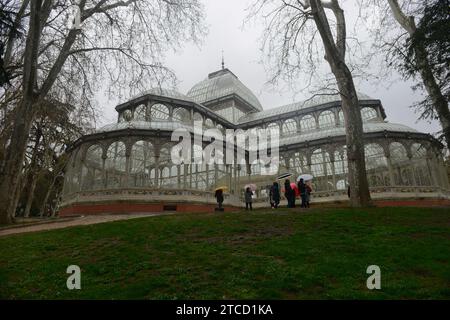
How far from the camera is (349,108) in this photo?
1373 cm

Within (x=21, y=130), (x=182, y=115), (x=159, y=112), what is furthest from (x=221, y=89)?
(x=21, y=130)

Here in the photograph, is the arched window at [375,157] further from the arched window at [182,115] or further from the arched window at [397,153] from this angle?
the arched window at [182,115]

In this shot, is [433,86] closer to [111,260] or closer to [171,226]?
[171,226]

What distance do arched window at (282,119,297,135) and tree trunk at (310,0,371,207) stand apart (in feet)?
68.2

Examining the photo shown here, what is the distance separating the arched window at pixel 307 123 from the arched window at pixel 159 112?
13.7m

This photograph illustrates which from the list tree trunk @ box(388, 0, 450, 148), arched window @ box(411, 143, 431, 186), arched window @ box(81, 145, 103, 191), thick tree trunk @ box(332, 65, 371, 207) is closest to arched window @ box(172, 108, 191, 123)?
arched window @ box(81, 145, 103, 191)

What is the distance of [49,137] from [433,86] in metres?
25.0

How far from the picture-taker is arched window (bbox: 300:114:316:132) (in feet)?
114

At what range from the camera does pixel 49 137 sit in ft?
86.5

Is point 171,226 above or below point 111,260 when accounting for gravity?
above

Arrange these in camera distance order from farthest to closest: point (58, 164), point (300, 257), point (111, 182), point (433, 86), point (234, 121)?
point (234, 121) → point (58, 164) → point (111, 182) → point (433, 86) → point (300, 257)

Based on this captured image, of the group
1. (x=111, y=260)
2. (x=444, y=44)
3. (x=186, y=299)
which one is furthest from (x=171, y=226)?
(x=444, y=44)

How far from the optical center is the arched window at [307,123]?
34.8 m

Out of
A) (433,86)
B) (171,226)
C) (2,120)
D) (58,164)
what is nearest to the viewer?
(171,226)
